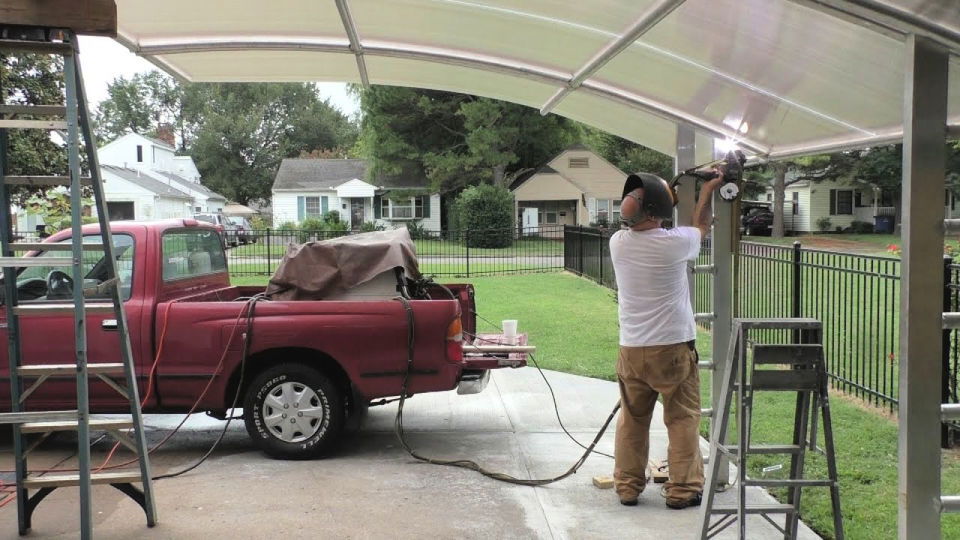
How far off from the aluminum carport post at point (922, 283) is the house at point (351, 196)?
39190mm

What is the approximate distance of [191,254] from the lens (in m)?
7.21

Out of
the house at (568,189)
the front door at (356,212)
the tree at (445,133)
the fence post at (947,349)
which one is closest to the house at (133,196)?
the front door at (356,212)

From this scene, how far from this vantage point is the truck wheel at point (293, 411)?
6.27m

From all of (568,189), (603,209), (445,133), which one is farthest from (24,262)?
(603,209)

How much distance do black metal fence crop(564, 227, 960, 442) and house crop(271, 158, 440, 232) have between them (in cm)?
3081

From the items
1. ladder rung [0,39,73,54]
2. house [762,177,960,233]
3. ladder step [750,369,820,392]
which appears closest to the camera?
ladder step [750,369,820,392]

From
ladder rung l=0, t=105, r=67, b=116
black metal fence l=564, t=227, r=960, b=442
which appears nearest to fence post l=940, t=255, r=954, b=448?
black metal fence l=564, t=227, r=960, b=442

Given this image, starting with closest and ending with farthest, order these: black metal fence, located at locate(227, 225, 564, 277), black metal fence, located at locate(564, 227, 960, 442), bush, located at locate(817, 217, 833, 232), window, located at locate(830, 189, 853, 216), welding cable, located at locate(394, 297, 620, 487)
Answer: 1. welding cable, located at locate(394, 297, 620, 487)
2. black metal fence, located at locate(564, 227, 960, 442)
3. black metal fence, located at locate(227, 225, 564, 277)
4. bush, located at locate(817, 217, 833, 232)
5. window, located at locate(830, 189, 853, 216)

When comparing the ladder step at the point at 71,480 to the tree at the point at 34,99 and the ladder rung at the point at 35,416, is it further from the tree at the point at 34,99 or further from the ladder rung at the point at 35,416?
the tree at the point at 34,99

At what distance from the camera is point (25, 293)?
648cm

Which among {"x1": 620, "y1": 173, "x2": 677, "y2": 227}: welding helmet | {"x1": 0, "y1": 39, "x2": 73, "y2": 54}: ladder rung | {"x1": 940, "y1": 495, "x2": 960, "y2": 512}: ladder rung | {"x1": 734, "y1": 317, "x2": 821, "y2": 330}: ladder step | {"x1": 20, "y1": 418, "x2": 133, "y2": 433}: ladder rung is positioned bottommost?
{"x1": 20, "y1": 418, "x2": 133, "y2": 433}: ladder rung

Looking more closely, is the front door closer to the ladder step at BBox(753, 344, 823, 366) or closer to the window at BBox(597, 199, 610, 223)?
the window at BBox(597, 199, 610, 223)

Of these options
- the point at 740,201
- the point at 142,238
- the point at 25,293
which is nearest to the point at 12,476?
the point at 25,293

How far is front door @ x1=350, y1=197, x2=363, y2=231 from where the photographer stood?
45656mm
